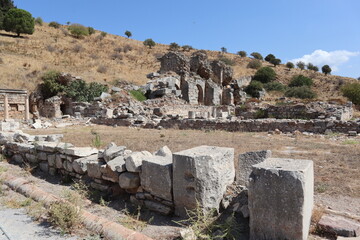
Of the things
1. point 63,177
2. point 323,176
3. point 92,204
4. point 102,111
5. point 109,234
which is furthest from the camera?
point 102,111

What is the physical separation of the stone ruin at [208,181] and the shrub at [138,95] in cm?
1827

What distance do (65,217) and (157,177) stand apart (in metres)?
1.40

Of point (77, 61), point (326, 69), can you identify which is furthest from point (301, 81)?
point (77, 61)

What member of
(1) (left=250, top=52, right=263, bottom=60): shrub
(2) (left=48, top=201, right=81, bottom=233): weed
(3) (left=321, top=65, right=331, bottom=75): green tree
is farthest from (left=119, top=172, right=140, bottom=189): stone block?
(1) (left=250, top=52, right=263, bottom=60): shrub

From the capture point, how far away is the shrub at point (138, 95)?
24127 mm

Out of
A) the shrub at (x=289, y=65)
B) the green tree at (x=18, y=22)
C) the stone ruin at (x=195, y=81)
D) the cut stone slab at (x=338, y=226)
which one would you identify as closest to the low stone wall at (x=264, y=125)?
the stone ruin at (x=195, y=81)

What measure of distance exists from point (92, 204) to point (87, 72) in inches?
1126

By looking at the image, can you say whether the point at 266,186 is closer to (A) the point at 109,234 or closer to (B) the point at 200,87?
(A) the point at 109,234

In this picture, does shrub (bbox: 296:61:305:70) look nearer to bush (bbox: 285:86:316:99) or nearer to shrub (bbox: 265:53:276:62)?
shrub (bbox: 265:53:276:62)

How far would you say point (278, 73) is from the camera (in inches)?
2044

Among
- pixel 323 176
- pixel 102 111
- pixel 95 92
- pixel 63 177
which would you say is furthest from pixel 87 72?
pixel 323 176

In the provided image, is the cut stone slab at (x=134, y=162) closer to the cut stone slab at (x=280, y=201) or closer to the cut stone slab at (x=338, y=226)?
the cut stone slab at (x=280, y=201)

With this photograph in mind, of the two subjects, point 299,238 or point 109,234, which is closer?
point 299,238

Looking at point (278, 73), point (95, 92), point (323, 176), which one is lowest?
point (323, 176)
